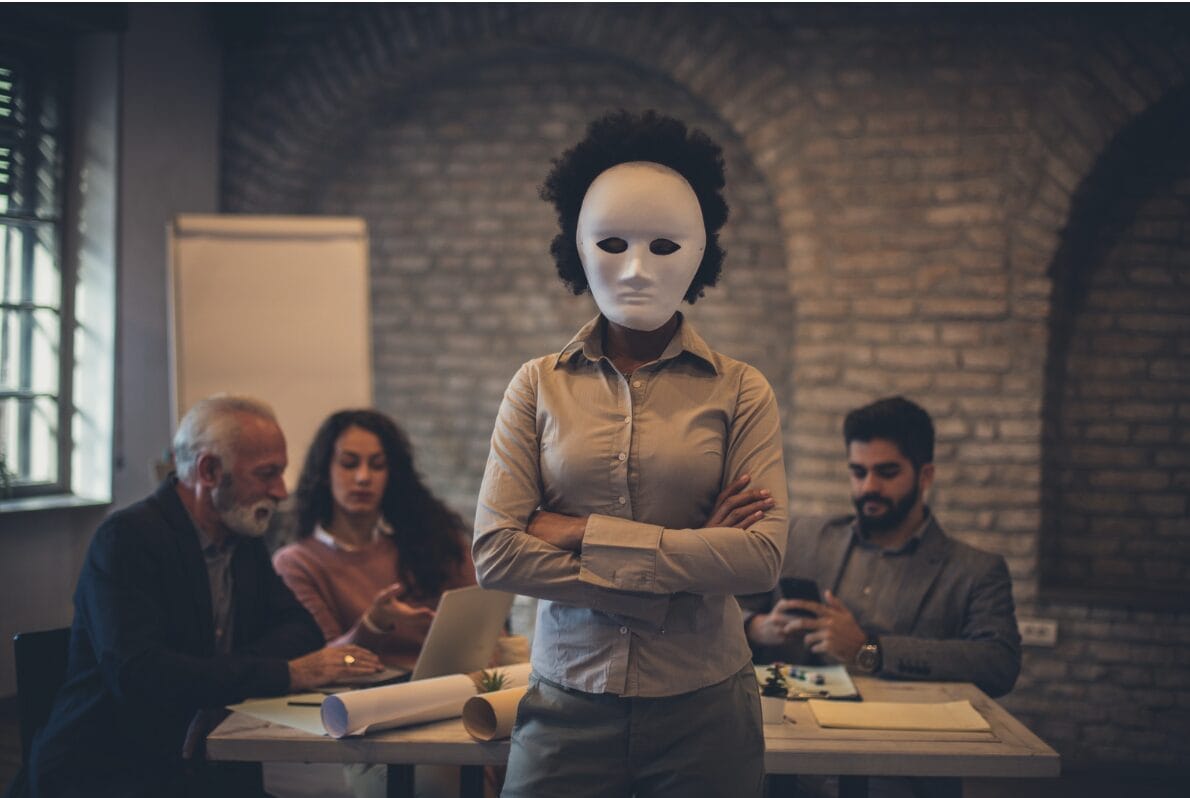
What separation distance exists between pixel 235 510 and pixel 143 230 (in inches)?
106

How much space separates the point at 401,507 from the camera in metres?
3.24

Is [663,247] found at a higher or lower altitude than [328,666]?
higher

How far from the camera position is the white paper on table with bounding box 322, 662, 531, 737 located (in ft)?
6.75

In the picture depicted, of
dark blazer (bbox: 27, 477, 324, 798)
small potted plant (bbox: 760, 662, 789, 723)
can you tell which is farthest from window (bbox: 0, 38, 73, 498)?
small potted plant (bbox: 760, 662, 789, 723)

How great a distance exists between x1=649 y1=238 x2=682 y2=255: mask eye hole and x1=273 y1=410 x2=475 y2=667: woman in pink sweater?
1.46 meters

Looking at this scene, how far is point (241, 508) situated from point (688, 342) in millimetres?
1125

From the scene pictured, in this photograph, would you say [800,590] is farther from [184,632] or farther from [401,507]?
[184,632]

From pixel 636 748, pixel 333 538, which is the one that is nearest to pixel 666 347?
pixel 636 748

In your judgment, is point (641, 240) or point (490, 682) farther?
point (490, 682)

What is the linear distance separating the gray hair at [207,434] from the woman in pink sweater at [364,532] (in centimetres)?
62

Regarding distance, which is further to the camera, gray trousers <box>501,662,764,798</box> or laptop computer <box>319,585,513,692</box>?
laptop computer <box>319,585,513,692</box>

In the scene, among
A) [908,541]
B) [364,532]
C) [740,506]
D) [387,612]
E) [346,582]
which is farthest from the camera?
[364,532]

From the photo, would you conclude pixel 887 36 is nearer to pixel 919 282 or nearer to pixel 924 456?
pixel 919 282

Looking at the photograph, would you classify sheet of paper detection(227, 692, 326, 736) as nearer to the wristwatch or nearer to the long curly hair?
the long curly hair
